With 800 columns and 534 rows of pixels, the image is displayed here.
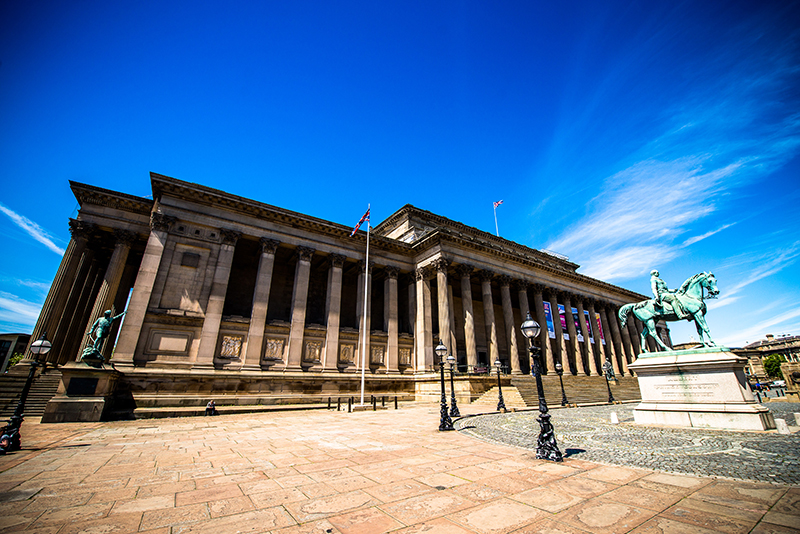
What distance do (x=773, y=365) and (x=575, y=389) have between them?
91.6 metres

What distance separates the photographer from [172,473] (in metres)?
6.34

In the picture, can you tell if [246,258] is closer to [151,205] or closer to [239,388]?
[151,205]

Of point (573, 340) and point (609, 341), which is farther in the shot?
point (609, 341)

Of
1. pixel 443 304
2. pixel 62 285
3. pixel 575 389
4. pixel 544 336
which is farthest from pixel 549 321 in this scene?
pixel 62 285

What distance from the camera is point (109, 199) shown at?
2525cm

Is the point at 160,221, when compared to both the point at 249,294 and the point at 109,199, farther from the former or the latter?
the point at 249,294

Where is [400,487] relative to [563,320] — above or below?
below

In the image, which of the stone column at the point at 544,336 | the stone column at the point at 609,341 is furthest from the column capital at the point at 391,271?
the stone column at the point at 609,341

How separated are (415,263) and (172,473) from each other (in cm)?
2828

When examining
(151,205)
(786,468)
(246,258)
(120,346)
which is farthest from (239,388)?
(786,468)

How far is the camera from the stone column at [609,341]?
4209 centimetres

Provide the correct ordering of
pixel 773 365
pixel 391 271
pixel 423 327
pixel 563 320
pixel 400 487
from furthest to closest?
pixel 773 365 < pixel 563 320 < pixel 391 271 < pixel 423 327 < pixel 400 487

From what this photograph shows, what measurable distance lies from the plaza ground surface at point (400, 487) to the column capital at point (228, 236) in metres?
17.8

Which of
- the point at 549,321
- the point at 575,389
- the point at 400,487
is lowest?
the point at 400,487
